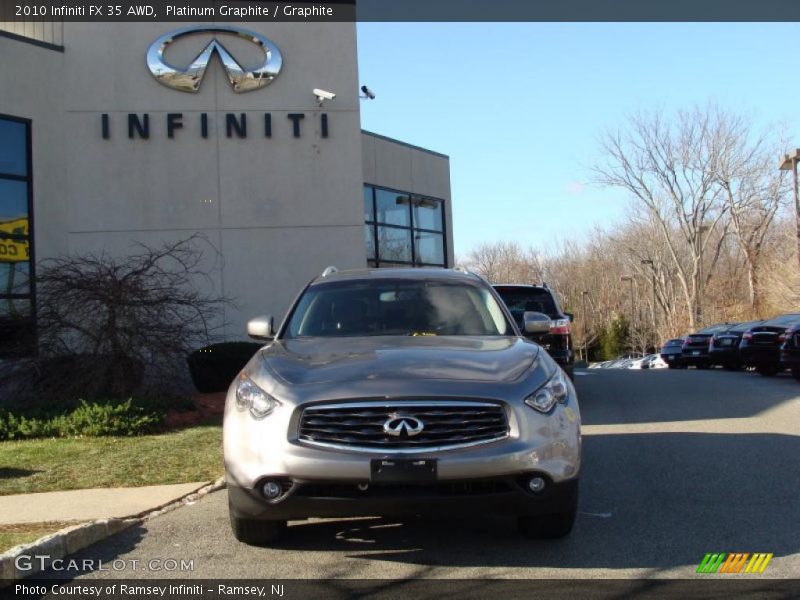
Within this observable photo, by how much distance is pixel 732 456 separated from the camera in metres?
Answer: 8.46

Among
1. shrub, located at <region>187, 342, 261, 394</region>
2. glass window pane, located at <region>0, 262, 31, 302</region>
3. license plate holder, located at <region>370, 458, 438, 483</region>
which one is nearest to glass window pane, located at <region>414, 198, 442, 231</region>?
Answer: shrub, located at <region>187, 342, 261, 394</region>

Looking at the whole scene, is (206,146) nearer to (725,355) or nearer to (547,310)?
(547,310)

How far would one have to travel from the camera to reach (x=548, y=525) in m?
5.39

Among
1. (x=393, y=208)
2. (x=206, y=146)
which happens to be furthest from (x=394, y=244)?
(x=206, y=146)

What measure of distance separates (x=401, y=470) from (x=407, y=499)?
0.17 meters

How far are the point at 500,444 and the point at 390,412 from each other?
2.05 feet

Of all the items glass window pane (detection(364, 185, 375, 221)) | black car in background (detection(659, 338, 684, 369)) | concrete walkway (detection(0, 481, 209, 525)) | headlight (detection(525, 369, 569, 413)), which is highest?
glass window pane (detection(364, 185, 375, 221))

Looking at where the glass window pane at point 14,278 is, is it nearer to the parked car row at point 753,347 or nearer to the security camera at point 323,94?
the security camera at point 323,94

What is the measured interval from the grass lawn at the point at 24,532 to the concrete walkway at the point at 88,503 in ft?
0.47

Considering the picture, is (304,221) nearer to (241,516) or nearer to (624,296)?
(241,516)

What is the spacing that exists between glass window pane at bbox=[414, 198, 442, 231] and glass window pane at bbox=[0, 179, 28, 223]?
1087 centimetres

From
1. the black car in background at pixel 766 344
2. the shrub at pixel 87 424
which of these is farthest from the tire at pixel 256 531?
the black car in background at pixel 766 344

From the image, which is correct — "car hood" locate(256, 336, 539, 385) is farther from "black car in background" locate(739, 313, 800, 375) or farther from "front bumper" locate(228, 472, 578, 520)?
"black car in background" locate(739, 313, 800, 375)

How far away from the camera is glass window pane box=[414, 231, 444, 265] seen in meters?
23.9
